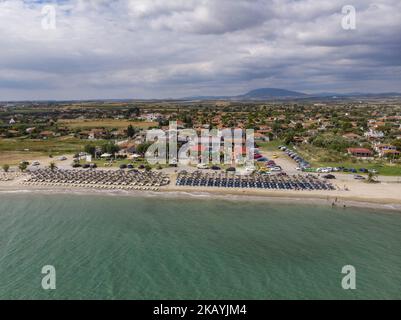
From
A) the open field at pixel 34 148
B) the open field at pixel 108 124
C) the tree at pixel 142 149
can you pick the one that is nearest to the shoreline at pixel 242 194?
the tree at pixel 142 149

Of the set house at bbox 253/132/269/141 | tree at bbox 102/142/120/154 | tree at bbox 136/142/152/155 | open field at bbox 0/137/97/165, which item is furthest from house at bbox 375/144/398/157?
open field at bbox 0/137/97/165

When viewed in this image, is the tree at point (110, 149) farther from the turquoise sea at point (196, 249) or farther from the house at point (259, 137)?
the house at point (259, 137)

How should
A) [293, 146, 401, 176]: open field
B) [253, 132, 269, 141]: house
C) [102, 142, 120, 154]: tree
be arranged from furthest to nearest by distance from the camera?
[253, 132, 269, 141]: house < [102, 142, 120, 154]: tree < [293, 146, 401, 176]: open field

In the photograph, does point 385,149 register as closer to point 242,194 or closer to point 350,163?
point 350,163

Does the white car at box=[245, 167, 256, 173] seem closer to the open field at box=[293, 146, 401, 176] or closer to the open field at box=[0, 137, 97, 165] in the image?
the open field at box=[293, 146, 401, 176]

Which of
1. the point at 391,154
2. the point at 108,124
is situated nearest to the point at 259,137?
the point at 391,154

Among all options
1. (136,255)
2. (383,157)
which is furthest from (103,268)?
(383,157)
